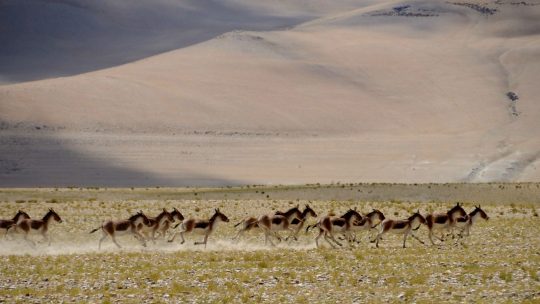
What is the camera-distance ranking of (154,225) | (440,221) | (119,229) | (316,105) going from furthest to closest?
1. (316,105)
2. (154,225)
3. (440,221)
4. (119,229)

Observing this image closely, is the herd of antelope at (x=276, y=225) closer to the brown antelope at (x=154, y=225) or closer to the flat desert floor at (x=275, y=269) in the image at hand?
the brown antelope at (x=154, y=225)

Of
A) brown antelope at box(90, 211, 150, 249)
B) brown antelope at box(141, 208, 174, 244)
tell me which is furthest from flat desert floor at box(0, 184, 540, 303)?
brown antelope at box(141, 208, 174, 244)

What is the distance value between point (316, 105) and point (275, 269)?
101111mm

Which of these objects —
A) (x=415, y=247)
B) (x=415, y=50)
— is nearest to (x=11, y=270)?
(x=415, y=247)

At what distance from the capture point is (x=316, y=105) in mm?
122750

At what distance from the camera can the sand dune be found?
9269 centimetres

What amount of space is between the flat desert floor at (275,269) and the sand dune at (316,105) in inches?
2240

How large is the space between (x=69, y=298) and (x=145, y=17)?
185 metres

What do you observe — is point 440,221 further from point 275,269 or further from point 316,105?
point 316,105

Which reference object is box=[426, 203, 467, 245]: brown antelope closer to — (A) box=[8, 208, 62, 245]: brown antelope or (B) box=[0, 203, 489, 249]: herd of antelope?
(B) box=[0, 203, 489, 249]: herd of antelope

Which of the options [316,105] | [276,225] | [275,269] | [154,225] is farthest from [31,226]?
[316,105]

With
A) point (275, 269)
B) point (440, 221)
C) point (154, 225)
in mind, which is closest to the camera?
point (275, 269)

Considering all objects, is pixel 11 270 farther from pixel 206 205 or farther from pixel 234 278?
pixel 206 205

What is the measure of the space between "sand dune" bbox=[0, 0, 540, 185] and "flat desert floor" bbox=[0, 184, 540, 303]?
56888 mm
